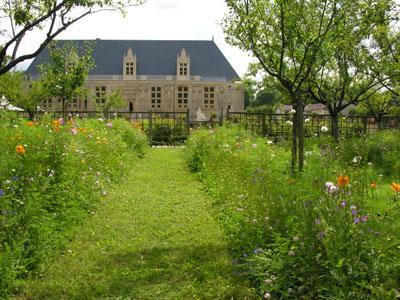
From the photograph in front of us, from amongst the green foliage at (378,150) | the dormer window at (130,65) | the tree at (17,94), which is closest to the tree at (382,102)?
the green foliage at (378,150)

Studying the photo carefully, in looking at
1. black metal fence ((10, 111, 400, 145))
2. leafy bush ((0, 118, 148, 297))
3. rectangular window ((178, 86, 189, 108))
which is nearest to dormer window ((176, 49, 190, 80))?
rectangular window ((178, 86, 189, 108))

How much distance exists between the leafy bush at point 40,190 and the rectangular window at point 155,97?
41456 mm

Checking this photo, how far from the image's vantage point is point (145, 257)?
14.7 ft

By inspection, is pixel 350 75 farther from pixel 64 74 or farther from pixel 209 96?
pixel 209 96

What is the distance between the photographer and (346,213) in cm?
307

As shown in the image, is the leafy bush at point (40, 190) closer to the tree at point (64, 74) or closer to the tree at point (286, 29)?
the tree at point (286, 29)

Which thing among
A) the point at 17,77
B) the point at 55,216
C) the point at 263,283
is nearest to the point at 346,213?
the point at 263,283

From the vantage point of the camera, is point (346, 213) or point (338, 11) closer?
point (346, 213)

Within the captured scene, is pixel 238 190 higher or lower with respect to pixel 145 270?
higher

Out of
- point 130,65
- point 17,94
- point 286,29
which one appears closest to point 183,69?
point 130,65

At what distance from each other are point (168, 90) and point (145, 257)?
45.7 metres

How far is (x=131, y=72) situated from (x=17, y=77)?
2738cm

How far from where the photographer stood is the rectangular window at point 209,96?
49.2 meters

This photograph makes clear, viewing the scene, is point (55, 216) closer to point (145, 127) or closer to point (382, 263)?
point (382, 263)
